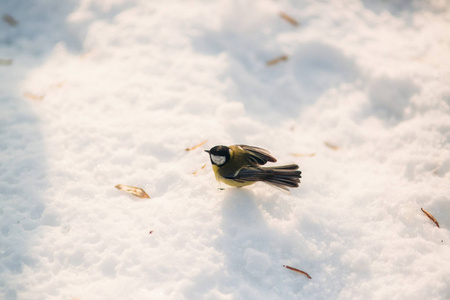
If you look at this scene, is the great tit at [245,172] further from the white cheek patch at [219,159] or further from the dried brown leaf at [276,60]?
the dried brown leaf at [276,60]

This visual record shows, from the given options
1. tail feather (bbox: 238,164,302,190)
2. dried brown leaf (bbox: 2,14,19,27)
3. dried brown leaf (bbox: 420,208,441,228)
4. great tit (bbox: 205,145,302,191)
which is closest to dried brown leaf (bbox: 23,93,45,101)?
dried brown leaf (bbox: 2,14,19,27)

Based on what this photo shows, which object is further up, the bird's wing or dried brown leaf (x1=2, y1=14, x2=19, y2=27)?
the bird's wing

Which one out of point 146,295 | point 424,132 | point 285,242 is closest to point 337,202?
Result: point 285,242

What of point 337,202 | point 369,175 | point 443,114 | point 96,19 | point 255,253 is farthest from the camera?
point 96,19

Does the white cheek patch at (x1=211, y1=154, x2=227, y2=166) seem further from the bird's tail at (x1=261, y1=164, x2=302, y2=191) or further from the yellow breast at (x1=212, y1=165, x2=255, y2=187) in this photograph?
the bird's tail at (x1=261, y1=164, x2=302, y2=191)

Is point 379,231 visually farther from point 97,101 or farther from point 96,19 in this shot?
point 96,19

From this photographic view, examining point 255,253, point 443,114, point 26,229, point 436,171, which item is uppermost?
point 443,114
